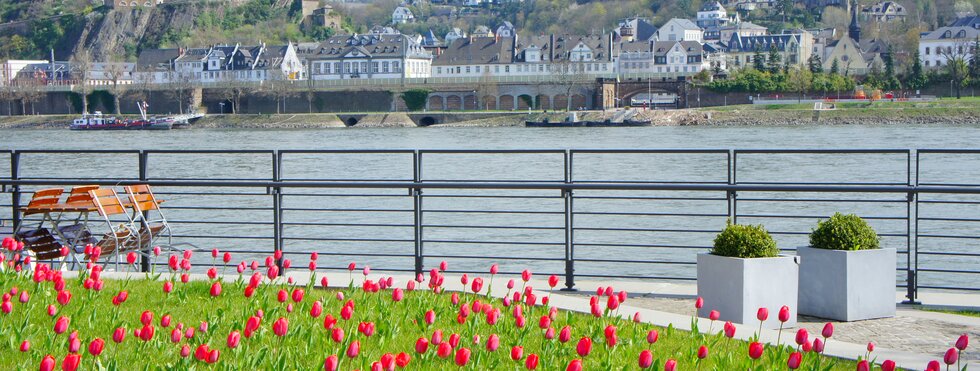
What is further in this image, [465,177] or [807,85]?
[807,85]

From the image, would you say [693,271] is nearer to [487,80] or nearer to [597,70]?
[487,80]

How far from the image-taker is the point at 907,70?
9069 cm

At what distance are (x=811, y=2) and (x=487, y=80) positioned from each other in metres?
75.7

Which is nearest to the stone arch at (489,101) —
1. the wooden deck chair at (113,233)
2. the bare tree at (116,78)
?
the bare tree at (116,78)

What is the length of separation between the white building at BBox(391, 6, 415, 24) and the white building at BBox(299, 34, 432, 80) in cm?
7488

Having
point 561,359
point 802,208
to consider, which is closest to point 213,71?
point 802,208

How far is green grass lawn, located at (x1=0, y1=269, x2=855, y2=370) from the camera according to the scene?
4.89m

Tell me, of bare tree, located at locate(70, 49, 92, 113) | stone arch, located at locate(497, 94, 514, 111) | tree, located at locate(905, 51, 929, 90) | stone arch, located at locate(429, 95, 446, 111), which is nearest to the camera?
tree, located at locate(905, 51, 929, 90)

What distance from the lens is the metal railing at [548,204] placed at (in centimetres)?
817

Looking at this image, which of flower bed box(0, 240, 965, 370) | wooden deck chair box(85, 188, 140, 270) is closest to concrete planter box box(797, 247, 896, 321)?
flower bed box(0, 240, 965, 370)

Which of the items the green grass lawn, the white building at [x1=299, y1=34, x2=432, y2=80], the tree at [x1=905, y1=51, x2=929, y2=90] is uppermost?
the white building at [x1=299, y1=34, x2=432, y2=80]

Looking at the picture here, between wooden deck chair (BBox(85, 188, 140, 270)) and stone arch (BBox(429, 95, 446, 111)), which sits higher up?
stone arch (BBox(429, 95, 446, 111))

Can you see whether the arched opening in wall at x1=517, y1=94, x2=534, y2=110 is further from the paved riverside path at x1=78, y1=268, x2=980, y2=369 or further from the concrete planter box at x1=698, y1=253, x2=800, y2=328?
the concrete planter box at x1=698, y1=253, x2=800, y2=328

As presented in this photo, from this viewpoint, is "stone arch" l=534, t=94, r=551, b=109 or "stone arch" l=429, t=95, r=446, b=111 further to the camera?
"stone arch" l=429, t=95, r=446, b=111
